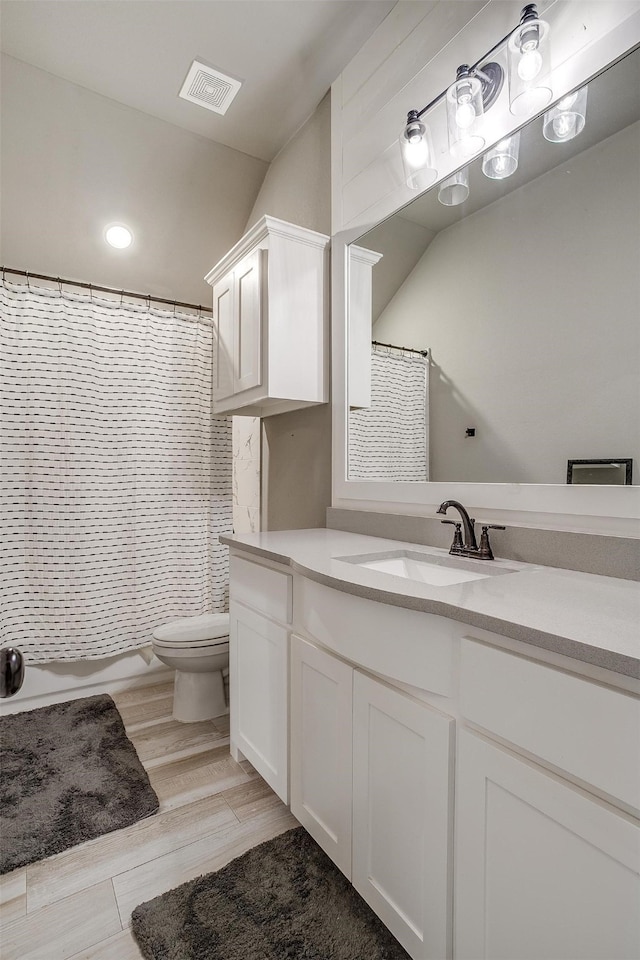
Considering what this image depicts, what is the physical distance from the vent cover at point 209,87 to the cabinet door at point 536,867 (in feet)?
8.42

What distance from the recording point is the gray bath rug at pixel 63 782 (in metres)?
1.52

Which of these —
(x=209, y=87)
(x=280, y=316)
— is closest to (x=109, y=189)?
(x=209, y=87)

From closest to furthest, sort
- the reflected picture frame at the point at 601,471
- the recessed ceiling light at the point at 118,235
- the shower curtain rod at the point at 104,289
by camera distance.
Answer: the reflected picture frame at the point at 601,471, the shower curtain rod at the point at 104,289, the recessed ceiling light at the point at 118,235

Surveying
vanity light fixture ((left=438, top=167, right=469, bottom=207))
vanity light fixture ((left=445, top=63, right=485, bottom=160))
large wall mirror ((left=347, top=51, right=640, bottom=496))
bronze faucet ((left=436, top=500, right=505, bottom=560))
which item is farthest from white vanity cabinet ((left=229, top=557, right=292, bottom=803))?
vanity light fixture ((left=445, top=63, right=485, bottom=160))

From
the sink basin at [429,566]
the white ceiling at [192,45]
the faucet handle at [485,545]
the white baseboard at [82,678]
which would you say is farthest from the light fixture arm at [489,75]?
the white baseboard at [82,678]

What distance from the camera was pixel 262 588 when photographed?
5.27 feet

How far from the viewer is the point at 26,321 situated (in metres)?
2.29

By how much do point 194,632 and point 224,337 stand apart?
1.39 meters

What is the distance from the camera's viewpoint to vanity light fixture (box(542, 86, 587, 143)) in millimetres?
1191

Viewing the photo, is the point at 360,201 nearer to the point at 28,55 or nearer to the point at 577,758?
the point at 28,55

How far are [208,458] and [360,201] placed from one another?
4.99 feet

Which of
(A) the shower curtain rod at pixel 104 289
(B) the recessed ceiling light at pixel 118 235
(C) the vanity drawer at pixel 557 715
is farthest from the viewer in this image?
(B) the recessed ceiling light at pixel 118 235

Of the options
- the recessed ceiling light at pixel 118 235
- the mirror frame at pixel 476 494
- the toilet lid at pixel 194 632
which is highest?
the recessed ceiling light at pixel 118 235

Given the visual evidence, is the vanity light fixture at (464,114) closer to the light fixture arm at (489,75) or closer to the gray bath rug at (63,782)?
the light fixture arm at (489,75)
